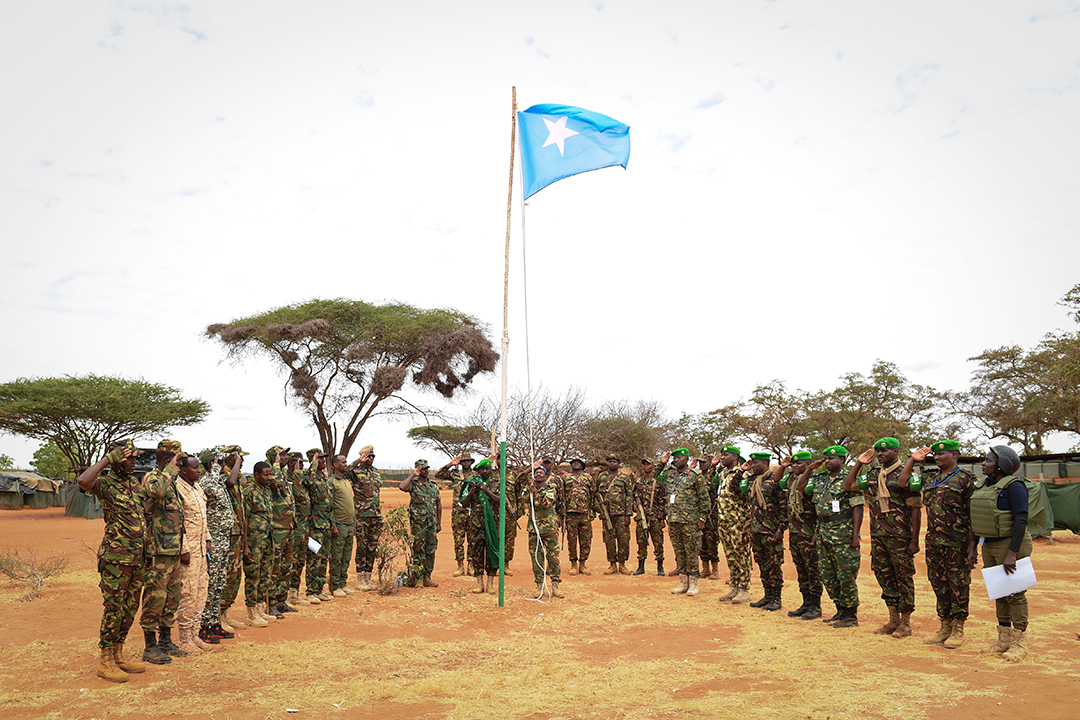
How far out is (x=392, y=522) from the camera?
13.1 metres

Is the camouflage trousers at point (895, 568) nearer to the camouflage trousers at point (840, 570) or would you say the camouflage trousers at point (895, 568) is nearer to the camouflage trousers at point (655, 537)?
the camouflage trousers at point (840, 570)

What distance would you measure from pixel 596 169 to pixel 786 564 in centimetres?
930

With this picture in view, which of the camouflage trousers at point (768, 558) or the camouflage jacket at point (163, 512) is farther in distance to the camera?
the camouflage trousers at point (768, 558)

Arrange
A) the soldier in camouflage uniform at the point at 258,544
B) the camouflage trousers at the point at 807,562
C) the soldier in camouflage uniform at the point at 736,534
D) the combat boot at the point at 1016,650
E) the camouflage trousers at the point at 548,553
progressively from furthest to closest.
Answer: the camouflage trousers at the point at 548,553, the soldier in camouflage uniform at the point at 736,534, the camouflage trousers at the point at 807,562, the soldier in camouflage uniform at the point at 258,544, the combat boot at the point at 1016,650

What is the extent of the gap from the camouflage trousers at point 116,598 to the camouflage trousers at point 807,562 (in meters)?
7.32

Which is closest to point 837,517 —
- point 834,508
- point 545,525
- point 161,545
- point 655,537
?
point 834,508

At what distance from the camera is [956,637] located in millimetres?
7215

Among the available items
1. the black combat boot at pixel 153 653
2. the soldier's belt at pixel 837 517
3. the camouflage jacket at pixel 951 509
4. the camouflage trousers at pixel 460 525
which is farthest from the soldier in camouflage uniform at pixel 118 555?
the camouflage jacket at pixel 951 509

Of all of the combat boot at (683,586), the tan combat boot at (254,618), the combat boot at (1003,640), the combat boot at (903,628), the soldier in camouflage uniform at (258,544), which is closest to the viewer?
the combat boot at (1003,640)

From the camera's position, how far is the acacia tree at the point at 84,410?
28875 mm

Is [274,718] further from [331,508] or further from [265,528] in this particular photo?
[331,508]

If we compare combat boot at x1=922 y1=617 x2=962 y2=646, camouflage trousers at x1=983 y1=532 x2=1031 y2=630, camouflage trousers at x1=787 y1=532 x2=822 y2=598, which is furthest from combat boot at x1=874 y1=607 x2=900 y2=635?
camouflage trousers at x1=983 y1=532 x2=1031 y2=630

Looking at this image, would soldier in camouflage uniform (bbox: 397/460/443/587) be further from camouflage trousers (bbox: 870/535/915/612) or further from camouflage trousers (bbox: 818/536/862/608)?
camouflage trousers (bbox: 870/535/915/612)

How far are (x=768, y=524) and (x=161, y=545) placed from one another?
7.36m
